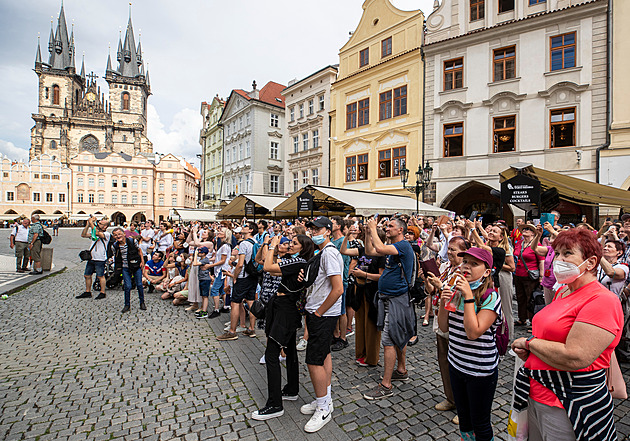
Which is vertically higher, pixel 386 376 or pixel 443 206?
pixel 443 206

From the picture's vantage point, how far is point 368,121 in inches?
885

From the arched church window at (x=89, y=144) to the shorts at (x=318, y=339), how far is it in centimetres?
10992

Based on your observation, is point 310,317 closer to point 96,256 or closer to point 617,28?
point 96,256

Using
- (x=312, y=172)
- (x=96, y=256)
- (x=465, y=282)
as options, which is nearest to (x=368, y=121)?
(x=312, y=172)

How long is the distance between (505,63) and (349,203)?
38.3 feet

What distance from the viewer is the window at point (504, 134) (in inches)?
656

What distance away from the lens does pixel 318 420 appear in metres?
3.30

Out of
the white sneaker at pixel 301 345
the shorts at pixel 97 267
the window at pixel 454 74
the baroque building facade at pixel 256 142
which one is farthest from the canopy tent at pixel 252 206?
the baroque building facade at pixel 256 142

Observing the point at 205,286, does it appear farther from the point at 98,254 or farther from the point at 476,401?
the point at 476,401

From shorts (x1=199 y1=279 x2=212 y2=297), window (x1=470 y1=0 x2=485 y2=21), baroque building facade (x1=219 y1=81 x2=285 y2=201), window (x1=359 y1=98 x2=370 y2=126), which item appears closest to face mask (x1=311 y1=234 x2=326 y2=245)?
shorts (x1=199 y1=279 x2=212 y2=297)

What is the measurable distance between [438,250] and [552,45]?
1459 centimetres

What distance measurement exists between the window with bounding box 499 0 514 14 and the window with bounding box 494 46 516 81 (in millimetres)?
1923

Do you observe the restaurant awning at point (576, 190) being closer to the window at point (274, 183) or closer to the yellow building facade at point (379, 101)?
the yellow building facade at point (379, 101)

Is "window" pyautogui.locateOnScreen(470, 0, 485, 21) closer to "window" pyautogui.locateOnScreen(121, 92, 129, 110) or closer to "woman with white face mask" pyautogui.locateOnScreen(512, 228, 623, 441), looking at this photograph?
"woman with white face mask" pyautogui.locateOnScreen(512, 228, 623, 441)
